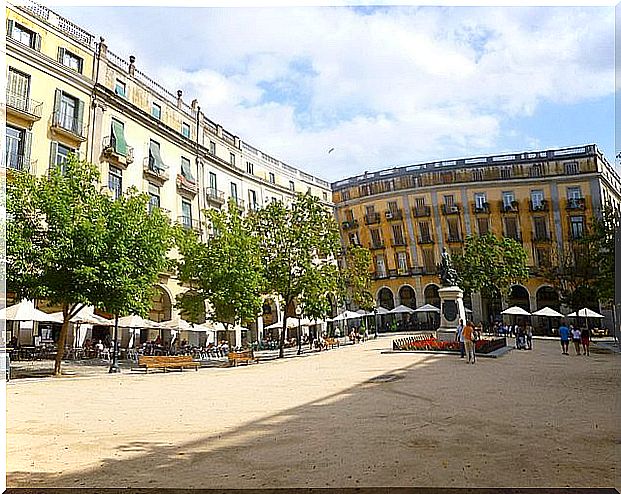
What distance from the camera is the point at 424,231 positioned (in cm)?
5450

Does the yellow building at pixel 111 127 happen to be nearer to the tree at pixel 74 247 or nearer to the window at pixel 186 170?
the window at pixel 186 170

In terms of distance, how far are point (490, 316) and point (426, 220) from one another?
10.9 meters

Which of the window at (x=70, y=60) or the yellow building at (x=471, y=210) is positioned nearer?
the window at (x=70, y=60)

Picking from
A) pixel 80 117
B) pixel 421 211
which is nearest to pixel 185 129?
pixel 80 117

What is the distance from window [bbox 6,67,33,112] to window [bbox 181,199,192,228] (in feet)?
37.3

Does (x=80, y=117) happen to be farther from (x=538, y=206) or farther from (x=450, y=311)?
(x=538, y=206)

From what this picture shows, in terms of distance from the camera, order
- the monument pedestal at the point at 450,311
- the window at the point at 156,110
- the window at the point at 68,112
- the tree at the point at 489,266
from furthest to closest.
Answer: the tree at the point at 489,266 < the window at the point at 156,110 < the monument pedestal at the point at 450,311 < the window at the point at 68,112

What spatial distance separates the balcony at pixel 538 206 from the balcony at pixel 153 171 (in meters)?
34.6

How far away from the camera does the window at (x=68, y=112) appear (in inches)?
1013

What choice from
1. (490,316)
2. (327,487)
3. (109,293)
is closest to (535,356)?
(109,293)

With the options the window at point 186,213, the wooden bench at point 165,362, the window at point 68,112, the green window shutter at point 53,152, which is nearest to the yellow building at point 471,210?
the window at point 186,213

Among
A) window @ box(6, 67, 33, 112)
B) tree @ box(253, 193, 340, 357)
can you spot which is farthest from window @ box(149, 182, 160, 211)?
window @ box(6, 67, 33, 112)

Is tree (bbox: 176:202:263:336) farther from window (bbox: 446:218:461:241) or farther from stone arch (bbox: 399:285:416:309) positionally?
window (bbox: 446:218:461:241)

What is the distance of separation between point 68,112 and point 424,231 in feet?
119
